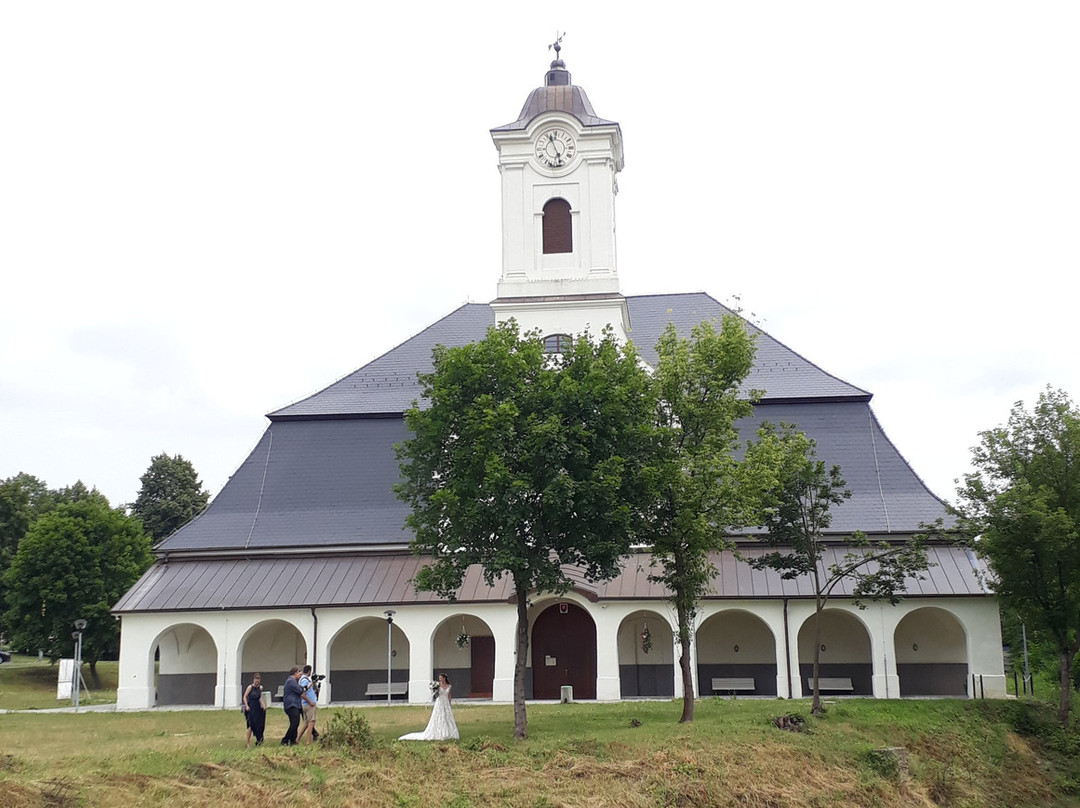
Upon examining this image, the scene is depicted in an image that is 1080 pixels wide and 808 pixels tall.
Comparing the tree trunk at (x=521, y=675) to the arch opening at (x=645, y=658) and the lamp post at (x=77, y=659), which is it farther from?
the lamp post at (x=77, y=659)

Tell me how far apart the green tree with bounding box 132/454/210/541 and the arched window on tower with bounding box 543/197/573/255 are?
36.8m

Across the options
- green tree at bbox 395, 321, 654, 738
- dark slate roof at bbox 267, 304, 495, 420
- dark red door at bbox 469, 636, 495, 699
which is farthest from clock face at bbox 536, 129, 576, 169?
green tree at bbox 395, 321, 654, 738

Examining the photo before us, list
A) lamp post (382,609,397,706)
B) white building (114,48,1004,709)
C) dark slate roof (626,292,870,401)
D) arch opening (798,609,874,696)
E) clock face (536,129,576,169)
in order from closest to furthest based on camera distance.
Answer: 1. lamp post (382,609,397,706)
2. white building (114,48,1004,709)
3. arch opening (798,609,874,696)
4. dark slate roof (626,292,870,401)
5. clock face (536,129,576,169)

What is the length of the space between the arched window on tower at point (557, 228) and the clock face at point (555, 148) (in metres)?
1.27

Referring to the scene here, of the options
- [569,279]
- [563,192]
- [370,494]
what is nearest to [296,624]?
[370,494]

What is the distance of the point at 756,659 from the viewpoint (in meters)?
34.7

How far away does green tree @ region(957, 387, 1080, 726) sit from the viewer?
26.0m

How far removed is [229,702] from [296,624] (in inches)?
119

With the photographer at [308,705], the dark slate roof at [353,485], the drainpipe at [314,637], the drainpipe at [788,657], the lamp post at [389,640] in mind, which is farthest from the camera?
the dark slate roof at [353,485]

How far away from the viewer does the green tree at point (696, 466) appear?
23.2 metres

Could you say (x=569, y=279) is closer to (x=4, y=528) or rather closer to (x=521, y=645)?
(x=521, y=645)

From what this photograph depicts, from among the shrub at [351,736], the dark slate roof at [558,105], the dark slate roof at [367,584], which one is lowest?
the shrub at [351,736]

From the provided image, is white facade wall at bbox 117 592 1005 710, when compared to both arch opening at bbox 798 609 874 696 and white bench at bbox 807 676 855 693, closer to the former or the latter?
arch opening at bbox 798 609 874 696

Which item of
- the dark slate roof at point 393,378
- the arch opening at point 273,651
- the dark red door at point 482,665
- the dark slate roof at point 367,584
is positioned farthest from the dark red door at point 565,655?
the dark slate roof at point 393,378
